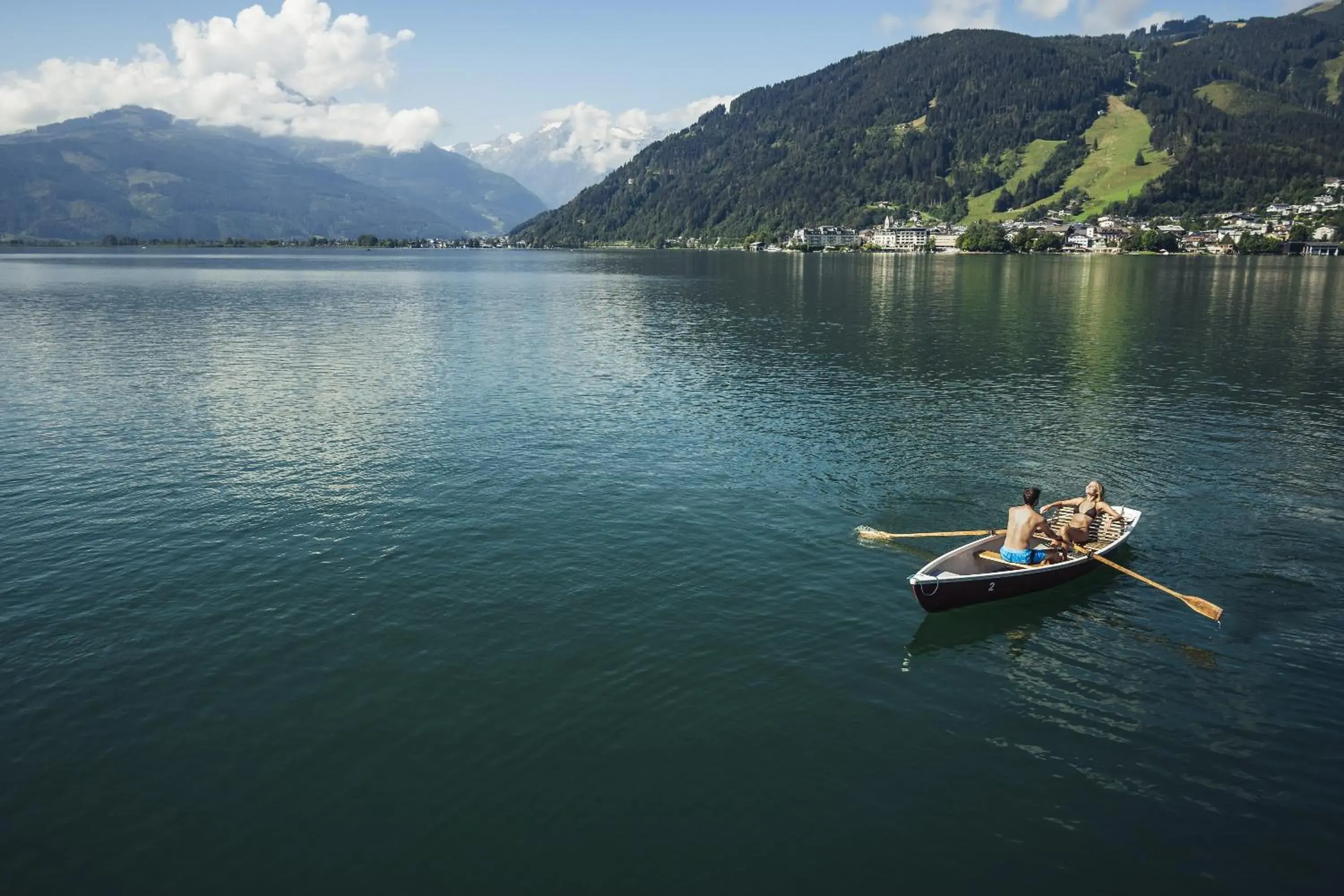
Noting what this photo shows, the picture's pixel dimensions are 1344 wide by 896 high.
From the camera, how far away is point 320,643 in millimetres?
29438

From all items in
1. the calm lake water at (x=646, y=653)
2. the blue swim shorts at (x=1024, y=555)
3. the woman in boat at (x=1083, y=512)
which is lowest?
the calm lake water at (x=646, y=653)

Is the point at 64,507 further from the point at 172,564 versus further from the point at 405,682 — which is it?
the point at 405,682

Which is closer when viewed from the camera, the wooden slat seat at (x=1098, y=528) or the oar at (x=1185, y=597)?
the oar at (x=1185, y=597)

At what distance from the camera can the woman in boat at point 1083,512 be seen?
1412 inches

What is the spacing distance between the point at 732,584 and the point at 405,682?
13757mm

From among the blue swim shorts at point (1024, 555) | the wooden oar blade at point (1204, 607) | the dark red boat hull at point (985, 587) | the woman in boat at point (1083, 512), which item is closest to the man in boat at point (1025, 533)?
the blue swim shorts at point (1024, 555)

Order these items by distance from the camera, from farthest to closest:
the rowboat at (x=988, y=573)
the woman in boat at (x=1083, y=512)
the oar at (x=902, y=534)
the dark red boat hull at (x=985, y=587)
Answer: the oar at (x=902, y=534)
the woman in boat at (x=1083, y=512)
the rowboat at (x=988, y=573)
the dark red boat hull at (x=985, y=587)

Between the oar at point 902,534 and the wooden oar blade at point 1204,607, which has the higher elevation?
the oar at point 902,534

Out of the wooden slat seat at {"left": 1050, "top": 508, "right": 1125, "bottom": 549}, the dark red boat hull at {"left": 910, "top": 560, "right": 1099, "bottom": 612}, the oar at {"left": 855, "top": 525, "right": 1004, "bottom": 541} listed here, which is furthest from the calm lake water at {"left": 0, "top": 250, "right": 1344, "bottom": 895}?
the wooden slat seat at {"left": 1050, "top": 508, "right": 1125, "bottom": 549}

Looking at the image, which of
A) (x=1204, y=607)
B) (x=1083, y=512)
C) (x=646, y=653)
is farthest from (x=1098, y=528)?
(x=646, y=653)

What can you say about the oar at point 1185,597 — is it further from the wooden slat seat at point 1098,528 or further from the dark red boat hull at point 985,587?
the wooden slat seat at point 1098,528

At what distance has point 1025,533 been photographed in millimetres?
33344

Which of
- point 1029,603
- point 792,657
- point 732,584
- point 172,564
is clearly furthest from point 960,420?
point 172,564

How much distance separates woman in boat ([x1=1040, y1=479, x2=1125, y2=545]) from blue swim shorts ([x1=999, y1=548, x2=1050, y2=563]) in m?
2.11
